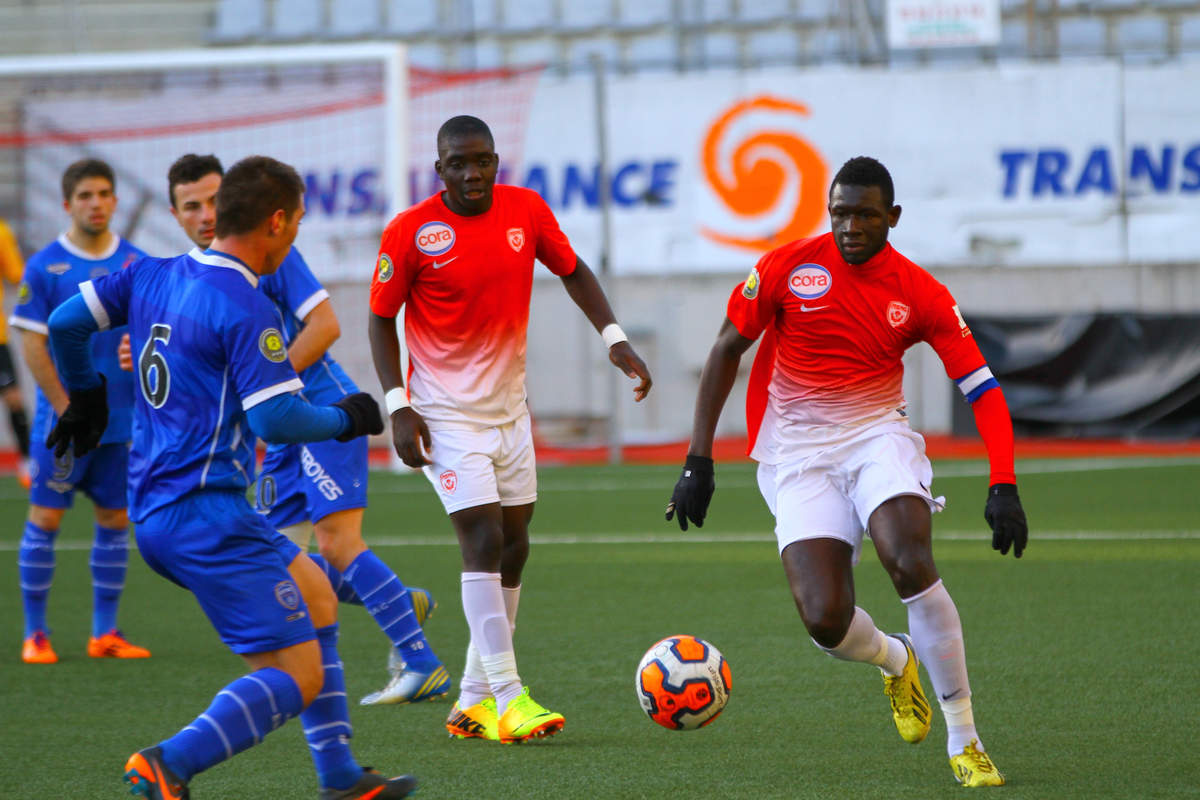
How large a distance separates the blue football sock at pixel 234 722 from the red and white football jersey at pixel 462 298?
165 centimetres

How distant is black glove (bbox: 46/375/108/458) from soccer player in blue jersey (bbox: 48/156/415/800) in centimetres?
49

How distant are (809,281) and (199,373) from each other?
1942 mm

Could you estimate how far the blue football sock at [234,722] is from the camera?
370 cm

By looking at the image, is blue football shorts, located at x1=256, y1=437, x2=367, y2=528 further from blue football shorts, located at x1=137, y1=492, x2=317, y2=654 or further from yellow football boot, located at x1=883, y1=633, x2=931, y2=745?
yellow football boot, located at x1=883, y1=633, x2=931, y2=745

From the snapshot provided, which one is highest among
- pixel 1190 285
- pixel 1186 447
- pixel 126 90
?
pixel 126 90

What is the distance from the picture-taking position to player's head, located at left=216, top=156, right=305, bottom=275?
3910 millimetres

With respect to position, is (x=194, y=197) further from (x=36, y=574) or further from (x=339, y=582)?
(x=36, y=574)

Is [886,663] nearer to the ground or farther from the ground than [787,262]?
nearer to the ground

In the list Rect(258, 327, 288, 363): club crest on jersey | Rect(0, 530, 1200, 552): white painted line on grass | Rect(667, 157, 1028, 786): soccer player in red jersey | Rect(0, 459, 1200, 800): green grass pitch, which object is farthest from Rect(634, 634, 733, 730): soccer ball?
Answer: Rect(0, 530, 1200, 552): white painted line on grass

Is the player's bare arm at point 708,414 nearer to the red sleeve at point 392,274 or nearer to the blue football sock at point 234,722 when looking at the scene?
the red sleeve at point 392,274

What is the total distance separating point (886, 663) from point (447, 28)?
749 inches

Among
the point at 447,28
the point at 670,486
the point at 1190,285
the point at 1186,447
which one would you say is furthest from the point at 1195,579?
the point at 447,28

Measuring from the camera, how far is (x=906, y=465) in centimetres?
470

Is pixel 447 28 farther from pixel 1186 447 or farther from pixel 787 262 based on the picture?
pixel 787 262
